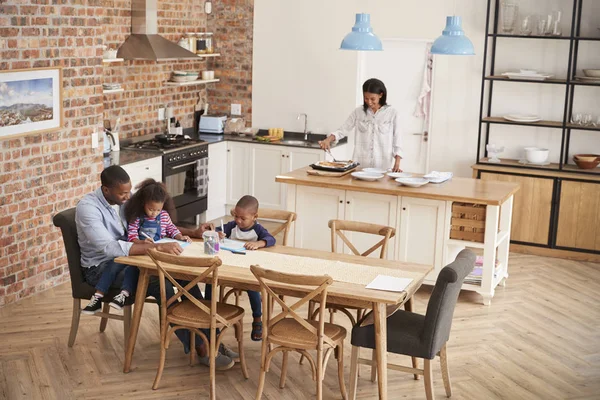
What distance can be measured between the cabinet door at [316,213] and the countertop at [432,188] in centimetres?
12

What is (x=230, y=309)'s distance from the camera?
518cm

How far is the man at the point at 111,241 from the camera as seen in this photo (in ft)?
17.3

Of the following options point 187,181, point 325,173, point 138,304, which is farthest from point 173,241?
point 187,181

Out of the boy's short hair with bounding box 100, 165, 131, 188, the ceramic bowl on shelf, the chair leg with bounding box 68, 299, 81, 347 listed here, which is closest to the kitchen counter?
the chair leg with bounding box 68, 299, 81, 347

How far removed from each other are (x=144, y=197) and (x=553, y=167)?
187 inches

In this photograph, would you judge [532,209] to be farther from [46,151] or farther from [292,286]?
[46,151]

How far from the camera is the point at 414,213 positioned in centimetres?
696

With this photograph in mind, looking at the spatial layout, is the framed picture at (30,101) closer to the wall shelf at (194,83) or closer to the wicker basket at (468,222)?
the wall shelf at (194,83)

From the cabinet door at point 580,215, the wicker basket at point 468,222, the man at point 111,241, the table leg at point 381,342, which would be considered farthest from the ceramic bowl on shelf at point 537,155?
the table leg at point 381,342

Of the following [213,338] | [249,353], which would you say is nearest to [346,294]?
[213,338]

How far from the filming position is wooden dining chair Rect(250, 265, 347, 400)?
449cm

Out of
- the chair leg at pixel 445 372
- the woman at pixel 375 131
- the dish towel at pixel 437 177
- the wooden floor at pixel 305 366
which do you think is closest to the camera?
the chair leg at pixel 445 372

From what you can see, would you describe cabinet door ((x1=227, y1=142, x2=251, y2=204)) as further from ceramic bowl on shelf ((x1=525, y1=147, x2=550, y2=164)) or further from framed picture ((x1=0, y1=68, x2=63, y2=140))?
ceramic bowl on shelf ((x1=525, y1=147, x2=550, y2=164))

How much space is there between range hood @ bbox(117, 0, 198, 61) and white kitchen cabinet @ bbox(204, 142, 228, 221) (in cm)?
118
